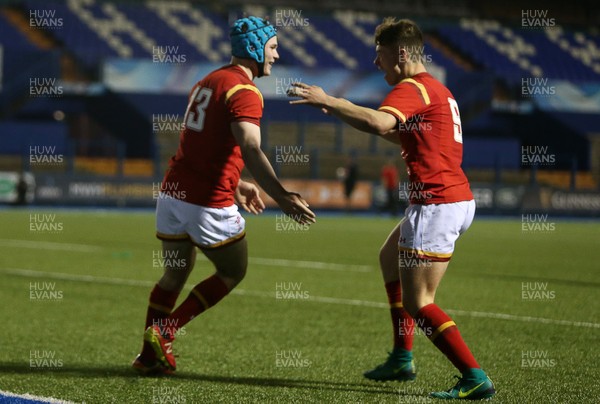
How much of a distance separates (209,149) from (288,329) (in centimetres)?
261

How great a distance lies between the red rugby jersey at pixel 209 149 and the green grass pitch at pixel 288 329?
3.58 feet

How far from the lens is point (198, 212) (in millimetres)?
5461

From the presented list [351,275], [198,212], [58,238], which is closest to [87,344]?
[198,212]

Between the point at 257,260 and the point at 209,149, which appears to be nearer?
the point at 209,149

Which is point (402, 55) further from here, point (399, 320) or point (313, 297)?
point (313, 297)

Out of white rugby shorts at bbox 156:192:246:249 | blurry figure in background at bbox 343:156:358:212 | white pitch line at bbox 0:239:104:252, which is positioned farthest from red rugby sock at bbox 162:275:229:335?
blurry figure in background at bbox 343:156:358:212

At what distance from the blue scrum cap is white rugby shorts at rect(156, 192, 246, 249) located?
2.91 ft

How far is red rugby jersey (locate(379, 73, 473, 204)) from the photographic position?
5.07 meters

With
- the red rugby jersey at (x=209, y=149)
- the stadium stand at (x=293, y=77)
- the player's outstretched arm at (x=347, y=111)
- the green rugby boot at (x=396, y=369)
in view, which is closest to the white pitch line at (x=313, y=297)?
the green rugby boot at (x=396, y=369)

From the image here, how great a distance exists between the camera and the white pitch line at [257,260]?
13242mm

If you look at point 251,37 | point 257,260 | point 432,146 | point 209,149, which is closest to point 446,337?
point 432,146

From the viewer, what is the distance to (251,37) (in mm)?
5457

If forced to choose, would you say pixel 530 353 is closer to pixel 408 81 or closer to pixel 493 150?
pixel 408 81

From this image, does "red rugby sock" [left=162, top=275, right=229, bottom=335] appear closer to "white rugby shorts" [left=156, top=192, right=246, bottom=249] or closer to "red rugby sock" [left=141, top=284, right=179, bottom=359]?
"red rugby sock" [left=141, top=284, right=179, bottom=359]
